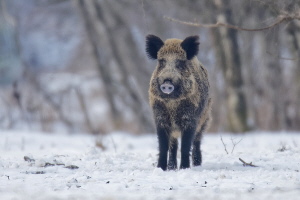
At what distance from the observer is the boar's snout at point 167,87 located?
26.5ft

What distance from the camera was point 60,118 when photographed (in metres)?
23.7

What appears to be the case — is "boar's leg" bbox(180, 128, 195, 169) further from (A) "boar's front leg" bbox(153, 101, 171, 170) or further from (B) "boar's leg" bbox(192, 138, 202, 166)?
(B) "boar's leg" bbox(192, 138, 202, 166)

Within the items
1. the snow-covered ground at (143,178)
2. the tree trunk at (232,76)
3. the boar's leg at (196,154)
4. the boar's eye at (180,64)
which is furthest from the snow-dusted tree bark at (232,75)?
the boar's eye at (180,64)

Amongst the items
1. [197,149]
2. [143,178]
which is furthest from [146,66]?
[143,178]

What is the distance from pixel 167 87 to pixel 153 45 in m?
0.93

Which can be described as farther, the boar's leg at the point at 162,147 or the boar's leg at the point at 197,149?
the boar's leg at the point at 197,149

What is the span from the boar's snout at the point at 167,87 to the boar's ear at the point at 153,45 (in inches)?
30.9

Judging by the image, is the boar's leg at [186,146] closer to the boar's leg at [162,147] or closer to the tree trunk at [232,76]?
the boar's leg at [162,147]

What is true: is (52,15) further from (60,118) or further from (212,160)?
(212,160)

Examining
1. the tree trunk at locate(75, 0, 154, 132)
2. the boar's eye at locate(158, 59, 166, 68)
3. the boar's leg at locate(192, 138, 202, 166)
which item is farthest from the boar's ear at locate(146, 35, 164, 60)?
the tree trunk at locate(75, 0, 154, 132)

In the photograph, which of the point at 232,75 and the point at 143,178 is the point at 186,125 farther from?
the point at 232,75

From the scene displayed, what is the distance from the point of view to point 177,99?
8.33m

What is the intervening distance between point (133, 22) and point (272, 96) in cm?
1221

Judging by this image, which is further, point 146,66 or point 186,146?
point 146,66
